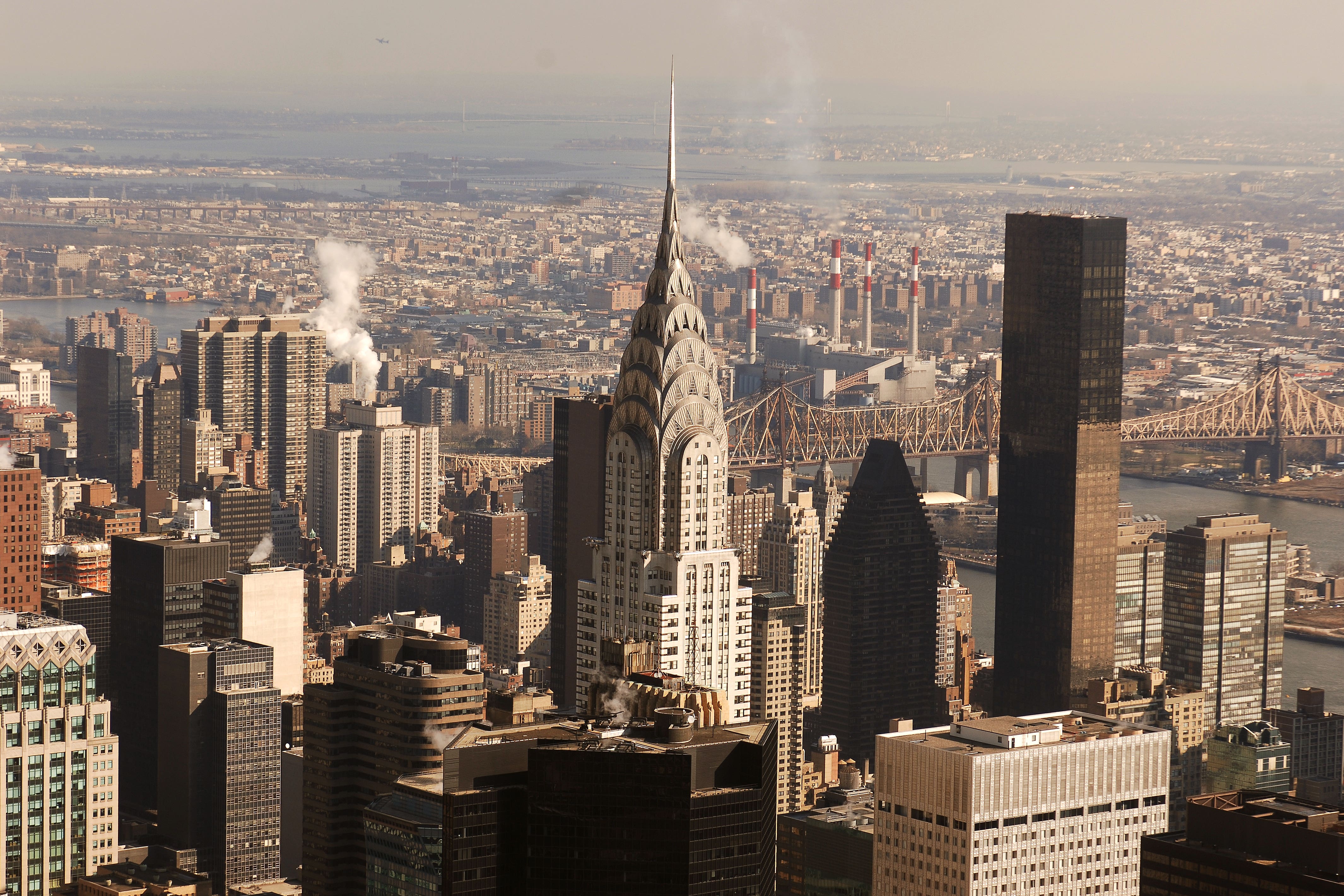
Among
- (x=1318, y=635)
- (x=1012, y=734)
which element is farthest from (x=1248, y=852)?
(x=1318, y=635)

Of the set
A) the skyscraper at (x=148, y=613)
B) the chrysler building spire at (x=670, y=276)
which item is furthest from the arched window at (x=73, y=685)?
the chrysler building spire at (x=670, y=276)

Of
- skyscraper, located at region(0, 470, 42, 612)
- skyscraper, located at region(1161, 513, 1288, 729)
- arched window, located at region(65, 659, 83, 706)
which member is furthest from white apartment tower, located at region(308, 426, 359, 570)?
arched window, located at region(65, 659, 83, 706)

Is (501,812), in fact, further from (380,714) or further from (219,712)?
(219,712)

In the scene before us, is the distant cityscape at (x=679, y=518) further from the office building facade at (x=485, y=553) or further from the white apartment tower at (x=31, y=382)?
the white apartment tower at (x=31, y=382)

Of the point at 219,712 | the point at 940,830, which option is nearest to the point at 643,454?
the point at 940,830

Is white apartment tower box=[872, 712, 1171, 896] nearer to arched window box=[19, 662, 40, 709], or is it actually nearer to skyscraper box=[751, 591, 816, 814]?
skyscraper box=[751, 591, 816, 814]

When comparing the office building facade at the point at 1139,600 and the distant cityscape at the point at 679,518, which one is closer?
the distant cityscape at the point at 679,518

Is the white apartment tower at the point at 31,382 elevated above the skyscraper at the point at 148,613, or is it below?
above
